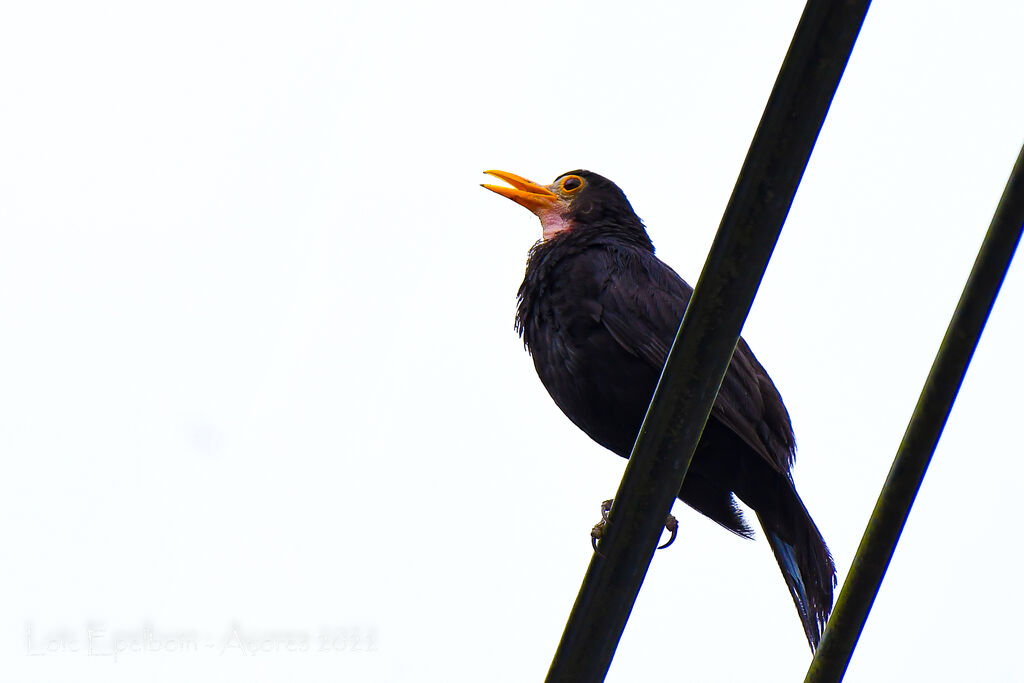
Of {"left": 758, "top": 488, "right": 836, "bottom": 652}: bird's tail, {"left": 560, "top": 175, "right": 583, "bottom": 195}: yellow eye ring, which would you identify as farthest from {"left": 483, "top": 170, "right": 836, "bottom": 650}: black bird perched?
{"left": 560, "top": 175, "right": 583, "bottom": 195}: yellow eye ring

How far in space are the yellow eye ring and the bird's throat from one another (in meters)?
0.15

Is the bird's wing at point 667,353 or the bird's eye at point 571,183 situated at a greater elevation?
the bird's eye at point 571,183

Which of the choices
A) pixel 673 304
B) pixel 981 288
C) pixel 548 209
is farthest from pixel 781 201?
pixel 548 209

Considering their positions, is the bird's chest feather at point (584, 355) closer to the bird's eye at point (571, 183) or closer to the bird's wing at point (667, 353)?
the bird's wing at point (667, 353)

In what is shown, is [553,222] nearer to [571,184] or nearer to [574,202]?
[574,202]

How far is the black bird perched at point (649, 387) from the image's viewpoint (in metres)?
3.35

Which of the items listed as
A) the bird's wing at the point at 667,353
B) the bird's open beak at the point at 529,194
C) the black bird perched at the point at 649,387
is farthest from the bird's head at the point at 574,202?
the bird's wing at the point at 667,353

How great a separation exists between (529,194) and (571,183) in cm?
21

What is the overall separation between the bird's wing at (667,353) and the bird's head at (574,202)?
72 cm


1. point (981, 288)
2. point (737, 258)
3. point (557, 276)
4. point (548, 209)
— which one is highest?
point (548, 209)

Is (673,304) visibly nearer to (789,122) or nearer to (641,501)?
(641,501)

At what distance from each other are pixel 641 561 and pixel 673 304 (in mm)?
1910

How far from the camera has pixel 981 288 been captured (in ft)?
5.45

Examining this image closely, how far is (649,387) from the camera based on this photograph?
3475 mm
